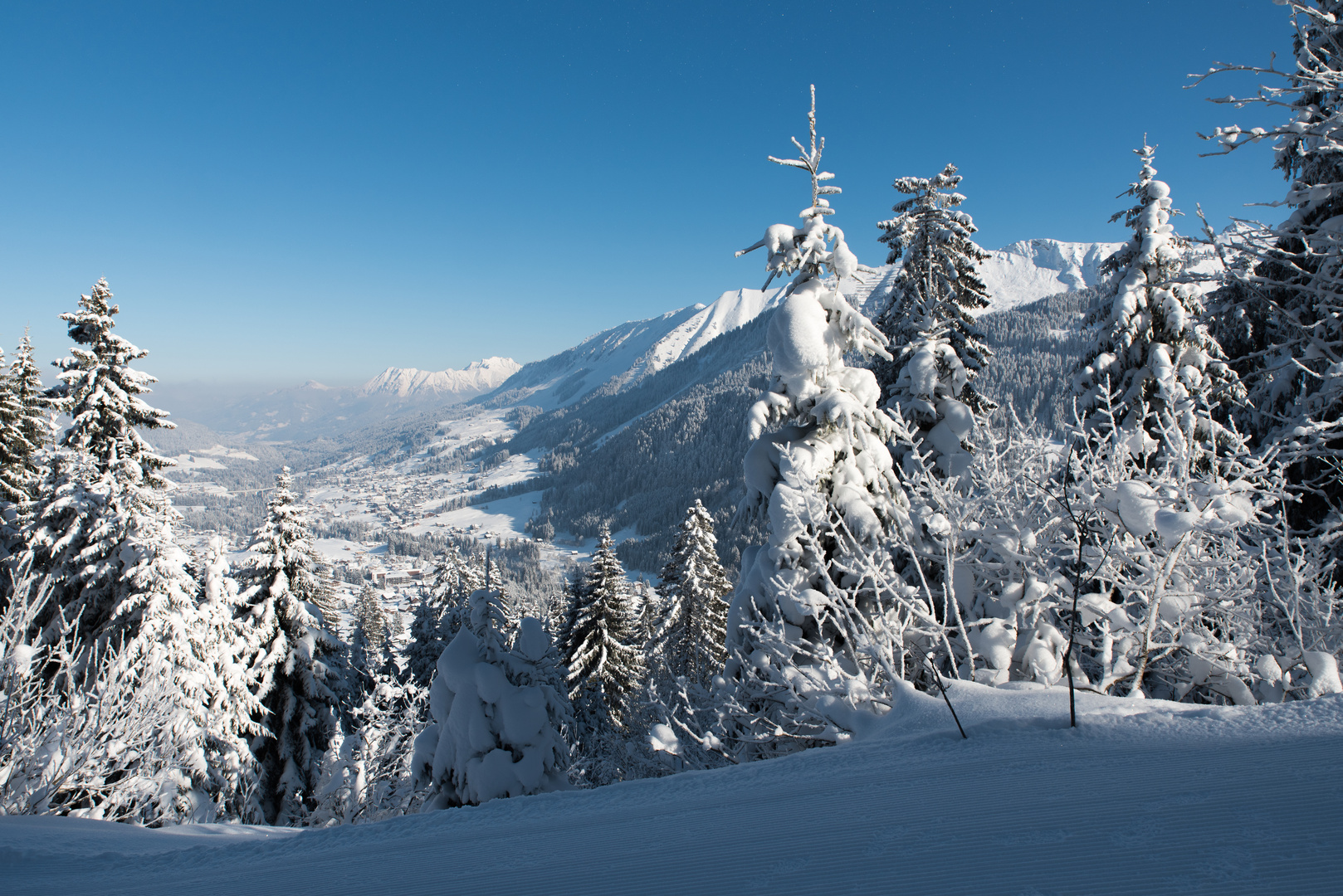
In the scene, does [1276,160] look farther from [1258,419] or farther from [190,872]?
[190,872]

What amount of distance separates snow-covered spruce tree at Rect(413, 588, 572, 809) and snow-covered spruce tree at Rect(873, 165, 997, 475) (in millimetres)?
7387

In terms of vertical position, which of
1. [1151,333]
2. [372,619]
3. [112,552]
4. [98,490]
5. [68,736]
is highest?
[1151,333]

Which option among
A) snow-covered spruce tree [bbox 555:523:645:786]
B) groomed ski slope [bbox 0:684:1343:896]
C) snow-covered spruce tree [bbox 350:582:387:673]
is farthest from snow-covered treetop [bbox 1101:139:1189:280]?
snow-covered spruce tree [bbox 350:582:387:673]

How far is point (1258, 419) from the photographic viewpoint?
845 cm

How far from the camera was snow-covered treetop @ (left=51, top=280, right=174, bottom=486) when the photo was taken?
37.7 ft

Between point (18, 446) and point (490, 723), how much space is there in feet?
50.2

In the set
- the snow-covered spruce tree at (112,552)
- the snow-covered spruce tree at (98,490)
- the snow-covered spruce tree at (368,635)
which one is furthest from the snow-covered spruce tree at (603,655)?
the snow-covered spruce tree at (98,490)

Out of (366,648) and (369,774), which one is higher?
(366,648)

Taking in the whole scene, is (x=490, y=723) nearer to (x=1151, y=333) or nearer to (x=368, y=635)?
(x=1151, y=333)

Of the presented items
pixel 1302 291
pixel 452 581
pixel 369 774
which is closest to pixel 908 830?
pixel 1302 291

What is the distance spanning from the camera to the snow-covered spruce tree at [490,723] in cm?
774

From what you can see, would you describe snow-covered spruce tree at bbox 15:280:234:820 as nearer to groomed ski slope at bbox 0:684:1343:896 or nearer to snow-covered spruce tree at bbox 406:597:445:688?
groomed ski slope at bbox 0:684:1343:896

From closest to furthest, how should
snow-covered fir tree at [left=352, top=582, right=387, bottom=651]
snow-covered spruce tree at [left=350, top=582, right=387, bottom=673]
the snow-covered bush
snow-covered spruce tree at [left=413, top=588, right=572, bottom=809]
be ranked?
the snow-covered bush
snow-covered spruce tree at [left=413, top=588, right=572, bottom=809]
snow-covered spruce tree at [left=350, top=582, right=387, bottom=673]
snow-covered fir tree at [left=352, top=582, right=387, bottom=651]

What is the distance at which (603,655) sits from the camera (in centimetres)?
2022
